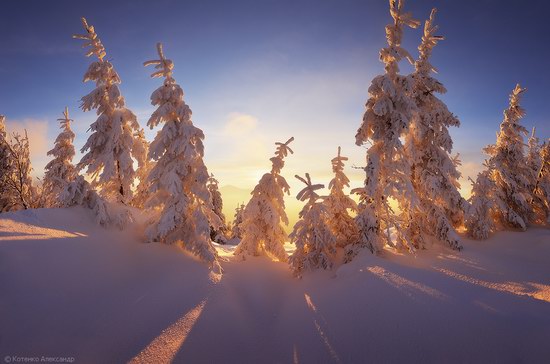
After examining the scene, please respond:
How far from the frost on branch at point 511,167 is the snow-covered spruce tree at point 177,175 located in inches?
825

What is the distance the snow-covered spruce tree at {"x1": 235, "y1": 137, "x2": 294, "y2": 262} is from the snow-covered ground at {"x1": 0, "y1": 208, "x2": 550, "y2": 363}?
2811 millimetres

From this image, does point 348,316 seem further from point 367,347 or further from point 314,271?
point 314,271

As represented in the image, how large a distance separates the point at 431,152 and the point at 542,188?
12220 mm

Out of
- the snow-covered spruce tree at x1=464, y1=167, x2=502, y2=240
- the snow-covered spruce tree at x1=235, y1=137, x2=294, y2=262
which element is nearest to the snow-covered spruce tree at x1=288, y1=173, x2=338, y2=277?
the snow-covered spruce tree at x1=235, y1=137, x2=294, y2=262

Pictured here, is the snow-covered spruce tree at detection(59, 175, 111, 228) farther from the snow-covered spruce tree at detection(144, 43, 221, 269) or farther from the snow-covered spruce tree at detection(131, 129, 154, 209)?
the snow-covered spruce tree at detection(131, 129, 154, 209)

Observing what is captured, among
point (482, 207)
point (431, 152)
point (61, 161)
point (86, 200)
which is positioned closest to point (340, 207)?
point (431, 152)

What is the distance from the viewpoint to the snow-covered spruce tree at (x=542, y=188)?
67.1 feet

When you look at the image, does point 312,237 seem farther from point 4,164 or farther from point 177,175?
point 4,164

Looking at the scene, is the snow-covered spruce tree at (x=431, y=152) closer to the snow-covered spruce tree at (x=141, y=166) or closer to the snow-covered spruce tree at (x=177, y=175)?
the snow-covered spruce tree at (x=177, y=175)

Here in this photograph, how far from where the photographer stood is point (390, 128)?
43.4 ft

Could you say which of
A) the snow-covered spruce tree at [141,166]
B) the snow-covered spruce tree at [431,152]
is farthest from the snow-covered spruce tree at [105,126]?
the snow-covered spruce tree at [431,152]

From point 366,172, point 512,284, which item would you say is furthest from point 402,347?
point 366,172

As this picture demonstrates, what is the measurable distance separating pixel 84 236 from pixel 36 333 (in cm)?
510

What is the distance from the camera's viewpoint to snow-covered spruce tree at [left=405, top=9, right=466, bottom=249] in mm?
15641
